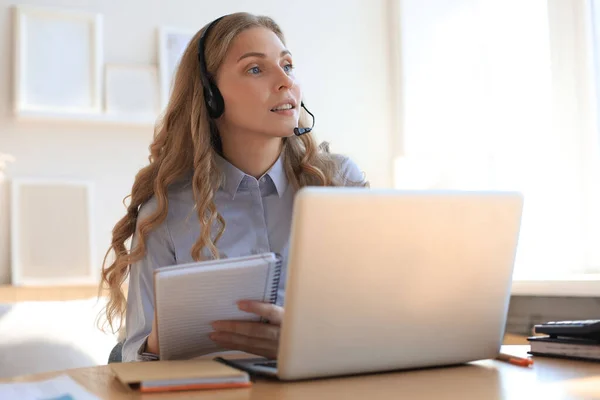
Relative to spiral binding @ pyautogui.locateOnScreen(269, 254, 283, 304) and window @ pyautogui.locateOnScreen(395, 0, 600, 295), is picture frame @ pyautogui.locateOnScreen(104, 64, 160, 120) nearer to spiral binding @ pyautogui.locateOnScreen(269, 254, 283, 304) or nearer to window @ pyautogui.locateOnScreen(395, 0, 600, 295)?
window @ pyautogui.locateOnScreen(395, 0, 600, 295)

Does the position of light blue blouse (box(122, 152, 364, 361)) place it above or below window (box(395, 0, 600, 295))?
below

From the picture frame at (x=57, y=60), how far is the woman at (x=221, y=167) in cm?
134

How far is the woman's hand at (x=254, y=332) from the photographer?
1.09m

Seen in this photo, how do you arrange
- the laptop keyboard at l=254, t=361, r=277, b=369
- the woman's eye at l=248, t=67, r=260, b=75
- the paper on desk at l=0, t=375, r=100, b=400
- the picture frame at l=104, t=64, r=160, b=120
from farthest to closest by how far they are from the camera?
the picture frame at l=104, t=64, r=160, b=120, the woman's eye at l=248, t=67, r=260, b=75, the laptop keyboard at l=254, t=361, r=277, b=369, the paper on desk at l=0, t=375, r=100, b=400

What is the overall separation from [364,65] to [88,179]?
1.54 m

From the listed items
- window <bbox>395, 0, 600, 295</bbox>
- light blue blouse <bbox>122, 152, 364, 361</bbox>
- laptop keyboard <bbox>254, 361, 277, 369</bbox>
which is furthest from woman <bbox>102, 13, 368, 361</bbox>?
window <bbox>395, 0, 600, 295</bbox>

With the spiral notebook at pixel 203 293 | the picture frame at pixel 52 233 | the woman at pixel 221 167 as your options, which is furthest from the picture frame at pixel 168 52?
the spiral notebook at pixel 203 293

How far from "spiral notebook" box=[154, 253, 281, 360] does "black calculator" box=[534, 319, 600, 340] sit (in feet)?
1.52

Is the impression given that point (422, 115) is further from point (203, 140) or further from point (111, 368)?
point (111, 368)

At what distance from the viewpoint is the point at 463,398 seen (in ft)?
2.80

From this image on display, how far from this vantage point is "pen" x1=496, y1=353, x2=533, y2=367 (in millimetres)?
1091

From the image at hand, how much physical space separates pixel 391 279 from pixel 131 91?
8.23 ft

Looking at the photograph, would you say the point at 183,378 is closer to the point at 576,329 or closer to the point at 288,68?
the point at 576,329

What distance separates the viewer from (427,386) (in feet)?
3.05
